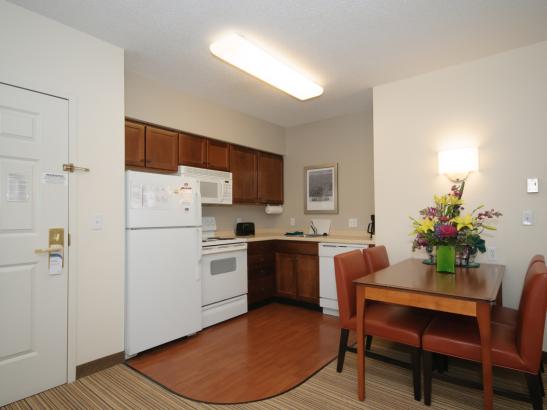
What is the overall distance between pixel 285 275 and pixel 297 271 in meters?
0.20

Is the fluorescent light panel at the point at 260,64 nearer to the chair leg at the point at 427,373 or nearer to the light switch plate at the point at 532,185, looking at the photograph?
the light switch plate at the point at 532,185

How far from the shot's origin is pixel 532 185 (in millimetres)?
2604

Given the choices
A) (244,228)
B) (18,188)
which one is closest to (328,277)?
(244,228)

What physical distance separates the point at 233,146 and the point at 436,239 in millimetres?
2766

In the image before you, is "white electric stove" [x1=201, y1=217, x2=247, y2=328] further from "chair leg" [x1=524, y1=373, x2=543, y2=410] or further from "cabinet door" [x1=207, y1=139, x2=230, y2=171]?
"chair leg" [x1=524, y1=373, x2=543, y2=410]

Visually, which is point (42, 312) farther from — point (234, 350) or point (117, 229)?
point (234, 350)

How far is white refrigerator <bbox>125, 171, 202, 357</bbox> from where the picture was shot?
2.70 meters

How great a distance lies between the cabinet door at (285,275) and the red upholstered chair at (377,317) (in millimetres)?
1663

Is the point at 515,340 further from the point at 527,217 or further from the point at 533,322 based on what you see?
the point at 527,217

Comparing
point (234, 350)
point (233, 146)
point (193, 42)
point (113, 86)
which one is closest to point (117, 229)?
point (113, 86)

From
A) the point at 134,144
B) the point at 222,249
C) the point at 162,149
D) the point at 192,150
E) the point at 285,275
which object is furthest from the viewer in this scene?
the point at 285,275

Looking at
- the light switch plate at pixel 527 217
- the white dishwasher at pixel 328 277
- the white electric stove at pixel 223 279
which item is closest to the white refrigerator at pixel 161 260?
the white electric stove at pixel 223 279

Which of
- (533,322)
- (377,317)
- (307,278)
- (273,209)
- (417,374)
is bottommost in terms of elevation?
(417,374)

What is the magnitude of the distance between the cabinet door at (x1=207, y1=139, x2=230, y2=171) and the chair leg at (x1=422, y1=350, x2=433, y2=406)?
9.64 feet
